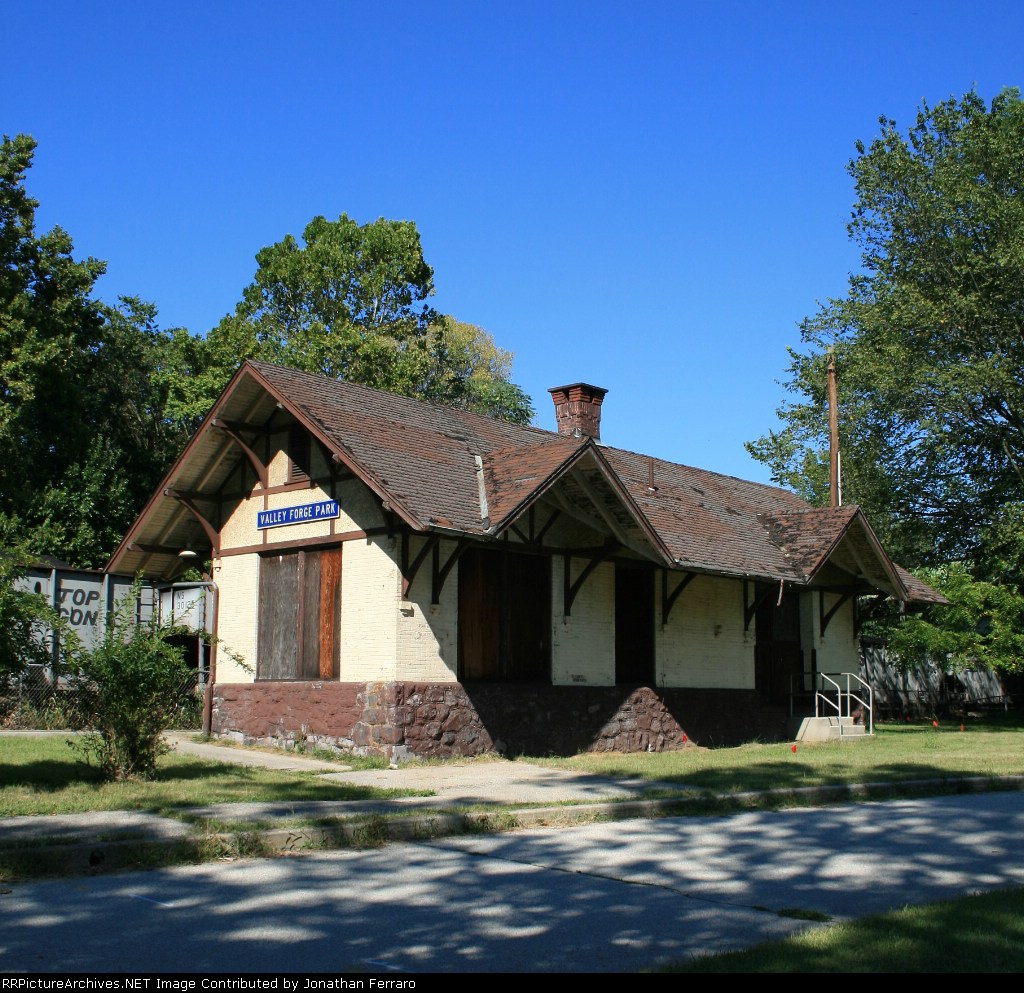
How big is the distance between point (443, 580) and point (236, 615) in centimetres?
454

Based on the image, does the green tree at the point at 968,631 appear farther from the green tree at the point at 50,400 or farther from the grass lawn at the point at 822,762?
the green tree at the point at 50,400

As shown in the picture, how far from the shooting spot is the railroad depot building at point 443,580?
53.5 feet

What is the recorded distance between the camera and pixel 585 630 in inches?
749

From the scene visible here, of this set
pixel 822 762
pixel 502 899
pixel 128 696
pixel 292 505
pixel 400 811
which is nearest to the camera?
pixel 502 899

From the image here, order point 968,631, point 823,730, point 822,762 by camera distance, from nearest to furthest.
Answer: point 822,762 < point 823,730 < point 968,631

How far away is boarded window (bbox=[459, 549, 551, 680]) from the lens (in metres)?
17.3

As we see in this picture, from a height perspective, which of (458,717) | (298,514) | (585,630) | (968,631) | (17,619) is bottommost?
(458,717)

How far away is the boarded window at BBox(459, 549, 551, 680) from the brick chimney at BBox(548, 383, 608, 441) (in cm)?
574

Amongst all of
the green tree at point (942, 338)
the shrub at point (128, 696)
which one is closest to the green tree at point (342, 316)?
the green tree at point (942, 338)

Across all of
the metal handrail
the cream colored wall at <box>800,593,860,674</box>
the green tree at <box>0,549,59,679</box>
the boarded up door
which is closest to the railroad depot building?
the boarded up door

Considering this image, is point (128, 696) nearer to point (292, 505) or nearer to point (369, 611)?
point (369, 611)

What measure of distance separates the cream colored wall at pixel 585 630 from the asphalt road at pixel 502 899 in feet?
26.1

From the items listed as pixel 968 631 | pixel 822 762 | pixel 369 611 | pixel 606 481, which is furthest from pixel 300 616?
pixel 968 631

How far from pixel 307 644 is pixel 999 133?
78.8 feet
